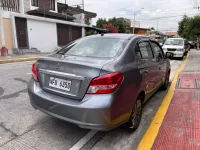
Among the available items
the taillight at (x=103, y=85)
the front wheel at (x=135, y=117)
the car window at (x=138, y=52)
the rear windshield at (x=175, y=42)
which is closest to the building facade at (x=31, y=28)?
the rear windshield at (x=175, y=42)

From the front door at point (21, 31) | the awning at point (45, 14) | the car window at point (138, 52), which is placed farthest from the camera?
the awning at point (45, 14)

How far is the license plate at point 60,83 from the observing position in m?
2.69

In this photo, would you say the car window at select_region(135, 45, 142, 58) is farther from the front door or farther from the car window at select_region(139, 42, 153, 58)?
the front door

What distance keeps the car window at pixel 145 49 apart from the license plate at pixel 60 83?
1617 mm

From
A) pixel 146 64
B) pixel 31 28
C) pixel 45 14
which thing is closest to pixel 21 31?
pixel 31 28

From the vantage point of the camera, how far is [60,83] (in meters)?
2.79

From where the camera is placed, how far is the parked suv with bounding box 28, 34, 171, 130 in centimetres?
251

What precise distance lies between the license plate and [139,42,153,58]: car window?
5.30ft

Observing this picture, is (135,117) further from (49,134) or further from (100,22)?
(100,22)

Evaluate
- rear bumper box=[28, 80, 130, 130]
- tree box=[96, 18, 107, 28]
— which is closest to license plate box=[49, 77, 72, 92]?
rear bumper box=[28, 80, 130, 130]

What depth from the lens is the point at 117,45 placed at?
335 centimetres

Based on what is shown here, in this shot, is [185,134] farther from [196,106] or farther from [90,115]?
[90,115]

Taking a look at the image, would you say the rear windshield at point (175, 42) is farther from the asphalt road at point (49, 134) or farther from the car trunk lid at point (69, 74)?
the car trunk lid at point (69, 74)

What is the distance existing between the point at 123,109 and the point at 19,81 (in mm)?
4696
